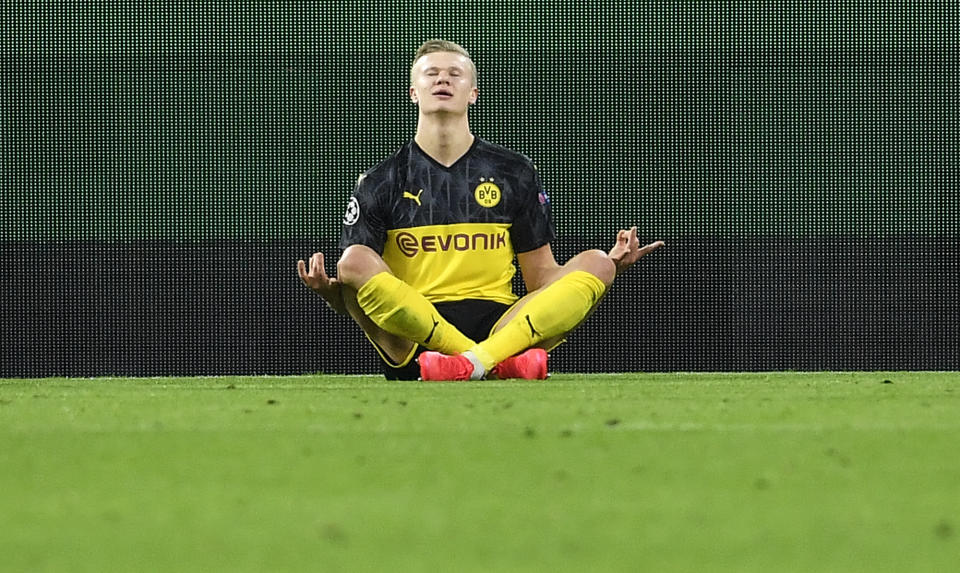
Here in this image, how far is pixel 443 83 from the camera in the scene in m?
3.86

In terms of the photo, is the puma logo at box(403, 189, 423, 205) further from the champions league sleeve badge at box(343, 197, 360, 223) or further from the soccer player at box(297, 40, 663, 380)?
the champions league sleeve badge at box(343, 197, 360, 223)

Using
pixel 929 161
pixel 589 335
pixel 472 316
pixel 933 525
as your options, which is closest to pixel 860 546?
pixel 933 525

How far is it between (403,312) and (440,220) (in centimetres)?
33

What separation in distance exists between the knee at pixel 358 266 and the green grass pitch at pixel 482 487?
89 cm

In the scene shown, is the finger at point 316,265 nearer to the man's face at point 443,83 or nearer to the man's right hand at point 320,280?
the man's right hand at point 320,280

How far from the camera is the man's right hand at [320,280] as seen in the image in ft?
11.8

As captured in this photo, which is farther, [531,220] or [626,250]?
[531,220]

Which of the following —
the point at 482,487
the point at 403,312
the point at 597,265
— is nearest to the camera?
the point at 482,487

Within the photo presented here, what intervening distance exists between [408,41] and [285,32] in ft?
1.50

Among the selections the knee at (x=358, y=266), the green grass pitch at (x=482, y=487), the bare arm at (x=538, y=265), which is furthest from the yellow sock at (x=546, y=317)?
the green grass pitch at (x=482, y=487)

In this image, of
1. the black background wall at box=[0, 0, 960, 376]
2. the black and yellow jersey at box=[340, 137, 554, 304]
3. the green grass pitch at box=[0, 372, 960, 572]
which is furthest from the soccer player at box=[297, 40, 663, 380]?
the black background wall at box=[0, 0, 960, 376]

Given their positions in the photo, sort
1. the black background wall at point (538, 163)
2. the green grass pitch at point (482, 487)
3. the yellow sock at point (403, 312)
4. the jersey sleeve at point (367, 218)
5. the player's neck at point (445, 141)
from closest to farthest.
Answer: the green grass pitch at point (482, 487)
the yellow sock at point (403, 312)
the jersey sleeve at point (367, 218)
the player's neck at point (445, 141)
the black background wall at point (538, 163)

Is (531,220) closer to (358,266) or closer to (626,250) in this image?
(626,250)

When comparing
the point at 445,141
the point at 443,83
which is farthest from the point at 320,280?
the point at 443,83
